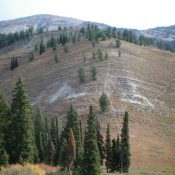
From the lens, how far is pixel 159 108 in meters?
117

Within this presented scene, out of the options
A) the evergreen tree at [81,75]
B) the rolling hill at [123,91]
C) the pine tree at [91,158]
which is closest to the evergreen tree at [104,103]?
the rolling hill at [123,91]

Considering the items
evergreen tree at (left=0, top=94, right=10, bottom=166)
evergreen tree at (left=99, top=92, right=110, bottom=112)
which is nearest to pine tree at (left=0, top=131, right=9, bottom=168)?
evergreen tree at (left=0, top=94, right=10, bottom=166)

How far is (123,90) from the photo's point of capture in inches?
4786

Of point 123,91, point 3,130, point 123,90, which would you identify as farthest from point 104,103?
point 3,130

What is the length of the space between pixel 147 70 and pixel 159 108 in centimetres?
3339

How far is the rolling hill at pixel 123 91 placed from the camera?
94.3 m

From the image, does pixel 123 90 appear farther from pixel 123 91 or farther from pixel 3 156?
pixel 3 156

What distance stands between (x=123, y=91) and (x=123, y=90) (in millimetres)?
585

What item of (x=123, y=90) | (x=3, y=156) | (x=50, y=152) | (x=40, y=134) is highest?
(x=3, y=156)

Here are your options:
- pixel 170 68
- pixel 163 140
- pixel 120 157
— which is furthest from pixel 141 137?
pixel 170 68

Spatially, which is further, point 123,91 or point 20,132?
point 123,91

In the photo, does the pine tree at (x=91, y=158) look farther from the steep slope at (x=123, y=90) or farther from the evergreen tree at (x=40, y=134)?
the steep slope at (x=123, y=90)

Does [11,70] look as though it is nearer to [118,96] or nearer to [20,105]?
[118,96]

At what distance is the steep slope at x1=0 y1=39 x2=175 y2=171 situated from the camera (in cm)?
9465
